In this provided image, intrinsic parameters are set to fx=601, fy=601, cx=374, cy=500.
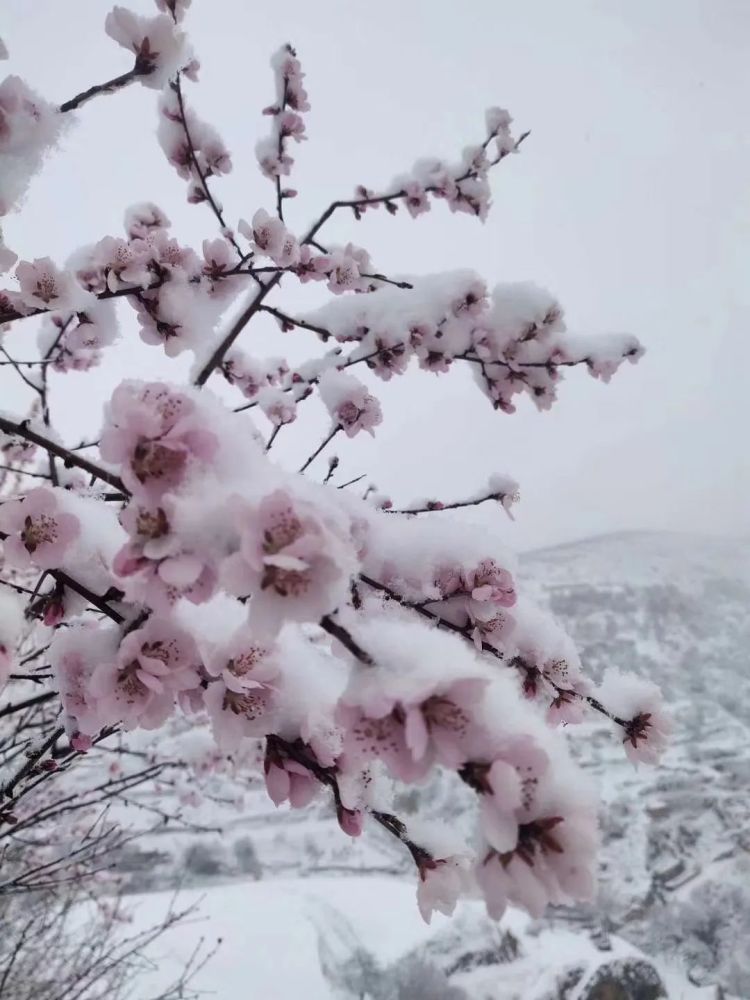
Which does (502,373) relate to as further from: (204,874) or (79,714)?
(204,874)

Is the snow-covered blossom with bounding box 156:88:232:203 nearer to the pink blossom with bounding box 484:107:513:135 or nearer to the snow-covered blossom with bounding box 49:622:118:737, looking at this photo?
the pink blossom with bounding box 484:107:513:135

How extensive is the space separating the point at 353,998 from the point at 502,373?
25.7 ft

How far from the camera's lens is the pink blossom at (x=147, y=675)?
0.85 m

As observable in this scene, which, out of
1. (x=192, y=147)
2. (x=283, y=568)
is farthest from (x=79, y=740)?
(x=192, y=147)

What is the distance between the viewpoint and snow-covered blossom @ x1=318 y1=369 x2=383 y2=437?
2328 mm

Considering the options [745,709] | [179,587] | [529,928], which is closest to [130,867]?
[529,928]

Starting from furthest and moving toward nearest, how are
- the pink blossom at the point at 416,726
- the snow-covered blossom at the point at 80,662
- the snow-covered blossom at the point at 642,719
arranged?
the snow-covered blossom at the point at 642,719 → the snow-covered blossom at the point at 80,662 → the pink blossom at the point at 416,726

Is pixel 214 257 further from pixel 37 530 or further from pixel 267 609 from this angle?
pixel 267 609

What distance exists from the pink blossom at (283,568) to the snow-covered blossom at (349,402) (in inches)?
70.8

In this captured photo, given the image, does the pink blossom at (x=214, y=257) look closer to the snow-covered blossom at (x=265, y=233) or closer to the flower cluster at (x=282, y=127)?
the snow-covered blossom at (x=265, y=233)

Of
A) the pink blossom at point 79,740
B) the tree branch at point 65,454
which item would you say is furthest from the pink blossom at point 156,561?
the pink blossom at point 79,740

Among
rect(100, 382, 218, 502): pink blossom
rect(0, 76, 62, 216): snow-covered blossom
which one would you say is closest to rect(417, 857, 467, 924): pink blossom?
rect(100, 382, 218, 502): pink blossom

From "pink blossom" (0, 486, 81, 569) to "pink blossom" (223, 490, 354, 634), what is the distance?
0.51m

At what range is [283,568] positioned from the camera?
1.80ft
